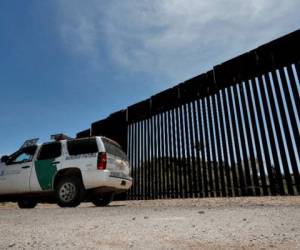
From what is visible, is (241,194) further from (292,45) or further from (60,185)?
(60,185)

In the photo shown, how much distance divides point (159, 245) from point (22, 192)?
6379mm

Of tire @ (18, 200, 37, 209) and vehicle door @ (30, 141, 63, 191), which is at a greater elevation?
vehicle door @ (30, 141, 63, 191)

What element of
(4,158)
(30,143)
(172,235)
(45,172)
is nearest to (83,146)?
(45,172)

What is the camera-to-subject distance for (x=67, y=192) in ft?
21.4

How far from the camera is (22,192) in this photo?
23.9ft

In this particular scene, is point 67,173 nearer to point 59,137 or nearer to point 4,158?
point 59,137

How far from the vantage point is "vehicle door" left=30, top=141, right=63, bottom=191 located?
681 cm

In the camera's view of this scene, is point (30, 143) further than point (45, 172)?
Yes

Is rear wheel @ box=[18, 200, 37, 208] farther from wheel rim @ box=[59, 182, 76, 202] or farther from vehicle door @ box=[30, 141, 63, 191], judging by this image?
wheel rim @ box=[59, 182, 76, 202]

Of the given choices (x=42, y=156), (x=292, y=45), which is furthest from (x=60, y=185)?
(x=292, y=45)

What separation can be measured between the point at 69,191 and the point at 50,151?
1388 millimetres

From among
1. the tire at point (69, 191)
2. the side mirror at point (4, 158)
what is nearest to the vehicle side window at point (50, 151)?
the tire at point (69, 191)

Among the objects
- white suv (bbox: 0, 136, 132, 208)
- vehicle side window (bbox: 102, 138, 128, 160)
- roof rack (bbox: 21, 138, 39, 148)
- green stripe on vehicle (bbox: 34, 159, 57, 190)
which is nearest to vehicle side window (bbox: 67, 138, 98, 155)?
white suv (bbox: 0, 136, 132, 208)

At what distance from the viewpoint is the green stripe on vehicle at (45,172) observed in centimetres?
681
